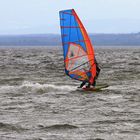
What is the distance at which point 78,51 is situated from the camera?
24.0m

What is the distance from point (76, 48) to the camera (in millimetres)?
23953

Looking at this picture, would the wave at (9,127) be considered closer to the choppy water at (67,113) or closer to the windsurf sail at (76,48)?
the choppy water at (67,113)

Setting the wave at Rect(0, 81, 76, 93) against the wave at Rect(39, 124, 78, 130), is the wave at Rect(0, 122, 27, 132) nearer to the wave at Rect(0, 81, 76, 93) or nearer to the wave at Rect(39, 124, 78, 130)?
the wave at Rect(39, 124, 78, 130)

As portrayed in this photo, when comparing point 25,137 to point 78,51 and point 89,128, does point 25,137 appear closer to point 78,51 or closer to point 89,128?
point 89,128

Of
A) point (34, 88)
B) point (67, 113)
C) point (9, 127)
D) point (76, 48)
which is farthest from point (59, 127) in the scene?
point (34, 88)

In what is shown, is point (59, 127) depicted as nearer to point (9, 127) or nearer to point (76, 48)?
point (9, 127)

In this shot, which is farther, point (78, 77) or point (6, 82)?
point (6, 82)

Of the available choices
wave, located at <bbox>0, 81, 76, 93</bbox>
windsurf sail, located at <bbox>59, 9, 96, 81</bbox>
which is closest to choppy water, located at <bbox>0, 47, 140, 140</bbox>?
wave, located at <bbox>0, 81, 76, 93</bbox>

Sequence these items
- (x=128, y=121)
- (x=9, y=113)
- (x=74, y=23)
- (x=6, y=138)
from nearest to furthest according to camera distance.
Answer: (x=6, y=138) < (x=128, y=121) < (x=9, y=113) < (x=74, y=23)

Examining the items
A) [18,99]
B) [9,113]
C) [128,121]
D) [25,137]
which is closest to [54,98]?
[18,99]

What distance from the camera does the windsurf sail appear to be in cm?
2358

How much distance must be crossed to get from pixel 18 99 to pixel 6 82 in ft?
27.8

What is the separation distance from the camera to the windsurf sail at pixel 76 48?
77.4ft

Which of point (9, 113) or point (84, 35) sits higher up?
point (84, 35)
